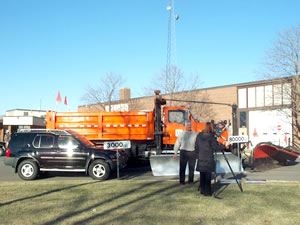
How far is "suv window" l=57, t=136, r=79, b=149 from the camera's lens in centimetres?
1112

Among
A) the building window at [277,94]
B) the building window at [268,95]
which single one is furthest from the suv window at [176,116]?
the building window at [268,95]

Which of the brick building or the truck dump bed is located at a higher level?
the brick building

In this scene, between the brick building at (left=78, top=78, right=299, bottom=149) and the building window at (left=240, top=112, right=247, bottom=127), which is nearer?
the brick building at (left=78, top=78, right=299, bottom=149)

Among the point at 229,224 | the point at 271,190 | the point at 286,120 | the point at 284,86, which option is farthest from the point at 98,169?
the point at 286,120

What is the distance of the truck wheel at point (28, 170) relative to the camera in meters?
11.1

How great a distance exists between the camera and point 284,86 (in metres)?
30.0

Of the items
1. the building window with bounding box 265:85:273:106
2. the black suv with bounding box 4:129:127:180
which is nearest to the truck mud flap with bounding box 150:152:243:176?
the black suv with bounding box 4:129:127:180

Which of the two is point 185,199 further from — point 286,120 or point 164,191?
point 286,120

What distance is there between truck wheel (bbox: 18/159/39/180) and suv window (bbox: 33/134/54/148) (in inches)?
24.3

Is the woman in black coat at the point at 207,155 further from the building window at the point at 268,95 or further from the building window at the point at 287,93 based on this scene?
the building window at the point at 268,95

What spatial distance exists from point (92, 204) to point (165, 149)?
278 inches

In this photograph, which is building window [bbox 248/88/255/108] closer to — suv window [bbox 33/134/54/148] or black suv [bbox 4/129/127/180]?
black suv [bbox 4/129/127/180]

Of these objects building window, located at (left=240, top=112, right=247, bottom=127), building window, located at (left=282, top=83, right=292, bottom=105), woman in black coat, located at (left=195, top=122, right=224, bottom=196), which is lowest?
woman in black coat, located at (left=195, top=122, right=224, bottom=196)

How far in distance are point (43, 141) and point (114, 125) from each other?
11.4 feet
